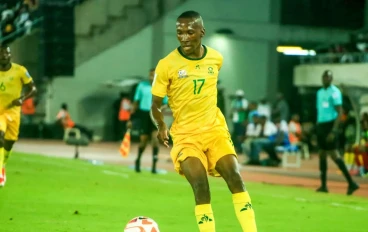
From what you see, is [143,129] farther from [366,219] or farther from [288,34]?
[288,34]

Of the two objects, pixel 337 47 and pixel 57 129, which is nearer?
pixel 337 47

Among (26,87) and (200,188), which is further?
(26,87)

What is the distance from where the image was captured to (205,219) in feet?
30.5

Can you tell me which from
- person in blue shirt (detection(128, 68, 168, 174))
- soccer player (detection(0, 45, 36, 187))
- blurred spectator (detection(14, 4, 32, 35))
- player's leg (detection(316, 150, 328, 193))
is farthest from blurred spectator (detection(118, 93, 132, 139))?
soccer player (detection(0, 45, 36, 187))

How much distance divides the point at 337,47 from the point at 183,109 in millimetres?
27887

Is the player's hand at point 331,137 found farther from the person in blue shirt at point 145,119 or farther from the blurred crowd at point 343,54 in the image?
the blurred crowd at point 343,54

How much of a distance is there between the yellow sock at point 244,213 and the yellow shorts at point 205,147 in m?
0.51

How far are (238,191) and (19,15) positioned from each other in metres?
32.6

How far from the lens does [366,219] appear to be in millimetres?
13508

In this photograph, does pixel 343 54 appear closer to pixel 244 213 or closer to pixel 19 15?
pixel 19 15

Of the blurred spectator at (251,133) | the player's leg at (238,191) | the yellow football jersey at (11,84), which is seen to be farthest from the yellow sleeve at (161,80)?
Answer: the blurred spectator at (251,133)

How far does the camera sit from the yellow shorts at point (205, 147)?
9.69m

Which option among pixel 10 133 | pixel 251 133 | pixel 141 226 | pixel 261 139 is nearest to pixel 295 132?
pixel 251 133

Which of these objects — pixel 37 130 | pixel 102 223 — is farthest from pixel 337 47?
pixel 102 223
